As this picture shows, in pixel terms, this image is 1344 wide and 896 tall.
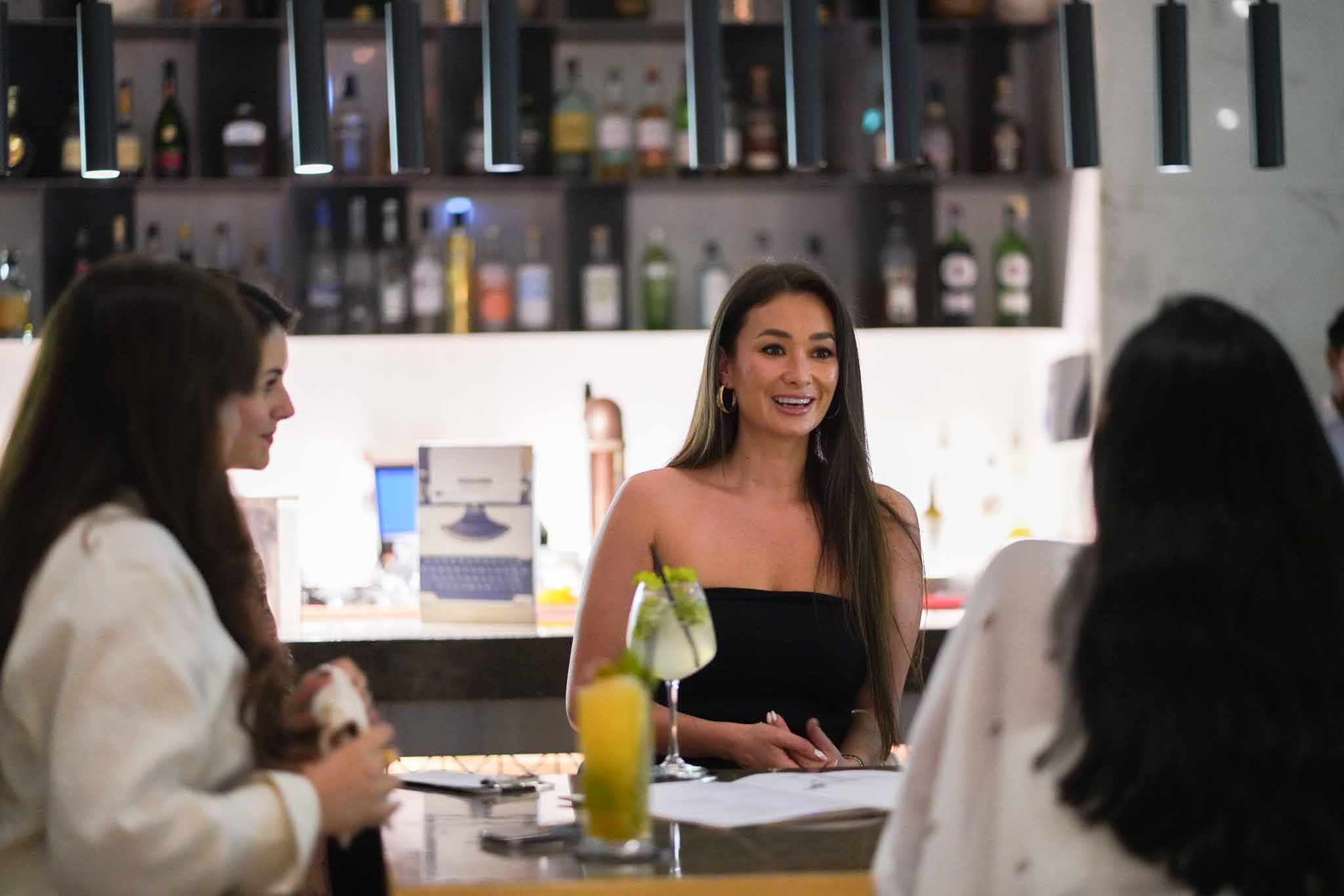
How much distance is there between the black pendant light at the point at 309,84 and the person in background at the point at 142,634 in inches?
54.5

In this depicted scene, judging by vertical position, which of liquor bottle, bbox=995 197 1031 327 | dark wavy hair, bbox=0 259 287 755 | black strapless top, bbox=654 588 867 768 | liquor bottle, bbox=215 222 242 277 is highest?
liquor bottle, bbox=215 222 242 277

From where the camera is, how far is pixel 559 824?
1.60 metres

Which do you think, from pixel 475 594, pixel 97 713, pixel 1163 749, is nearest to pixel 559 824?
pixel 97 713

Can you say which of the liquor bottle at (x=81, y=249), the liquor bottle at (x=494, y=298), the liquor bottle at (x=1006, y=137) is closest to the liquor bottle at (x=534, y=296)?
the liquor bottle at (x=494, y=298)

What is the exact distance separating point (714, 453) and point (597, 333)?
1.94m

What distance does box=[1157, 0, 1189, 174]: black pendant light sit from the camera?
2.91 metres

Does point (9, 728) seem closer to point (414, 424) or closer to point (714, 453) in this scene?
point (714, 453)

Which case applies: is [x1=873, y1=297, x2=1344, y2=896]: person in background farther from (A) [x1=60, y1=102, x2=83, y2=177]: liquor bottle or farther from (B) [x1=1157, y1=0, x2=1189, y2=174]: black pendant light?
(A) [x1=60, y1=102, x2=83, y2=177]: liquor bottle

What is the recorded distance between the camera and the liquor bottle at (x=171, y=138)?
4.33m

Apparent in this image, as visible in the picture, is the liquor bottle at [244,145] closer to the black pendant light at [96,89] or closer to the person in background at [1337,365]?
the black pendant light at [96,89]

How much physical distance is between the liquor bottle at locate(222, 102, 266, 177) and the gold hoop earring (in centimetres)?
220

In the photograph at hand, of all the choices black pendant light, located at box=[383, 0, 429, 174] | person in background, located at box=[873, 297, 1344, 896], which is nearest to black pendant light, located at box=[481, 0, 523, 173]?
black pendant light, located at box=[383, 0, 429, 174]

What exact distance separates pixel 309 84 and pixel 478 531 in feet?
3.39

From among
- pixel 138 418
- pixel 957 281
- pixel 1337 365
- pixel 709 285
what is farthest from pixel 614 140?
pixel 138 418
